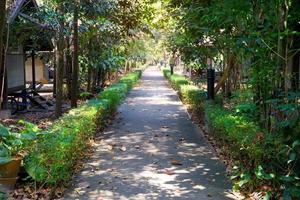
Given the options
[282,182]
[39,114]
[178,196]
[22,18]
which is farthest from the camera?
[39,114]

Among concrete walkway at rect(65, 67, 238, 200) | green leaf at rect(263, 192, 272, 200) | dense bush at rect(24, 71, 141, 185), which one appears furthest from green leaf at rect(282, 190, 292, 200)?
dense bush at rect(24, 71, 141, 185)

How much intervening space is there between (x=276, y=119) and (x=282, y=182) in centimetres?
142

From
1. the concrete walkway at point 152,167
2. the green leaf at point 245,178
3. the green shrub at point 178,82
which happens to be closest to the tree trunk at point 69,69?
the green shrub at point 178,82

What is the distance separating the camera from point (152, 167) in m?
7.70

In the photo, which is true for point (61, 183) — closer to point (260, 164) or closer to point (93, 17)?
point (260, 164)

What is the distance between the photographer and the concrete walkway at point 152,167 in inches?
247

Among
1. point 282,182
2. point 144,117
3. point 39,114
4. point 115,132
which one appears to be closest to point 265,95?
point 282,182

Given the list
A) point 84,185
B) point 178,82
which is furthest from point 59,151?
point 178,82

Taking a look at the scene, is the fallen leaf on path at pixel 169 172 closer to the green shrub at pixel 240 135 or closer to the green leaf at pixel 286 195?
the green shrub at pixel 240 135

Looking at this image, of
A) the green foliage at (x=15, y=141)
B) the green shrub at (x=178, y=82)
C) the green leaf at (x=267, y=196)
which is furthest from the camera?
the green shrub at (x=178, y=82)

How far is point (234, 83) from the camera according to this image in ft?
54.0

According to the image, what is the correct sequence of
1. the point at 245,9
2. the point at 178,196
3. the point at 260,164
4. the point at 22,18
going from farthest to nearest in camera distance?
the point at 22,18
the point at 245,9
the point at 178,196
the point at 260,164

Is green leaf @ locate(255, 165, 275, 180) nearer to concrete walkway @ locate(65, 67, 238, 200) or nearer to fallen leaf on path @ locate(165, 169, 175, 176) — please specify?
concrete walkway @ locate(65, 67, 238, 200)

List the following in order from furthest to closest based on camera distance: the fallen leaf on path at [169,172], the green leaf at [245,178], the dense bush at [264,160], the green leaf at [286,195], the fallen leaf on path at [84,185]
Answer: the fallen leaf on path at [169,172], the fallen leaf on path at [84,185], the green leaf at [245,178], the dense bush at [264,160], the green leaf at [286,195]
